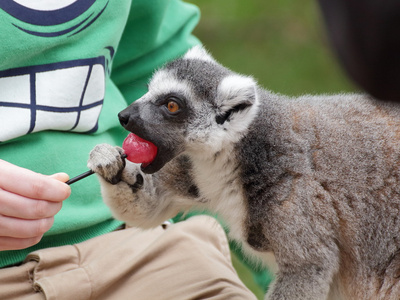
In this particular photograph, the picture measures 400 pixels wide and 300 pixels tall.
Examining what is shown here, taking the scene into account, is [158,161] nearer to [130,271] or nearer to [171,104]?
[171,104]

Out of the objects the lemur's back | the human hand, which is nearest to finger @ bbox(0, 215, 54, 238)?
the human hand

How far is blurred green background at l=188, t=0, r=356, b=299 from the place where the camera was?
6.72m

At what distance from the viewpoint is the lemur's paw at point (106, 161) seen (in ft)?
6.18

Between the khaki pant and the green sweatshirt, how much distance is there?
0.09m

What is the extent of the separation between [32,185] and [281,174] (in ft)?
2.50

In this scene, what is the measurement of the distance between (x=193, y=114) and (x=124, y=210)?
40 centimetres

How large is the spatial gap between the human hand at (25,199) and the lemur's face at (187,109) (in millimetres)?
348

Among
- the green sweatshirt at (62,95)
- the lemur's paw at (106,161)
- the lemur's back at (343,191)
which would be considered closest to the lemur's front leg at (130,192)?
the lemur's paw at (106,161)

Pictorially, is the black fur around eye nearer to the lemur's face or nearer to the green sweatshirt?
the lemur's face

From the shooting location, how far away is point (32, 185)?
1.65 meters

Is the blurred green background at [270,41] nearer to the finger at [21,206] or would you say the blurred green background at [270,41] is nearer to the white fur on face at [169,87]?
the white fur on face at [169,87]

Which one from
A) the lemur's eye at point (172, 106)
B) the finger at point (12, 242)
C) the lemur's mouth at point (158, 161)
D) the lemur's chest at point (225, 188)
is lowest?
the lemur's chest at point (225, 188)

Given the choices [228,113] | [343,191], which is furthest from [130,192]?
[343,191]

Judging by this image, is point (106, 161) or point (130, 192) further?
point (130, 192)
